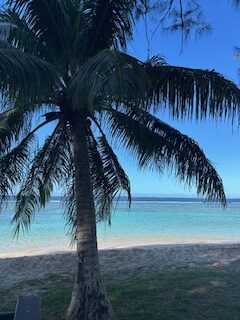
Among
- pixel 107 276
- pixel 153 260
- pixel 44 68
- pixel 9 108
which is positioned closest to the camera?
pixel 44 68

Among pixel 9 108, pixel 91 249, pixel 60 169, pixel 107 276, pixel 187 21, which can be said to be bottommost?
pixel 107 276

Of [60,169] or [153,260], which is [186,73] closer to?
[60,169]

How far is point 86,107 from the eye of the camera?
631 centimetres

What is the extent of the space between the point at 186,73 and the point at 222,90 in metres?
0.52

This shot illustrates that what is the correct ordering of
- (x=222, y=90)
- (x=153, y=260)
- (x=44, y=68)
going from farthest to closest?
1. (x=153, y=260)
2. (x=222, y=90)
3. (x=44, y=68)

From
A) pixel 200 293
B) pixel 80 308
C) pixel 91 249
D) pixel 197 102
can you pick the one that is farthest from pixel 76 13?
pixel 200 293

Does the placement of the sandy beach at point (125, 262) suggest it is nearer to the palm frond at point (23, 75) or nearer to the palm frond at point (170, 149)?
the palm frond at point (170, 149)

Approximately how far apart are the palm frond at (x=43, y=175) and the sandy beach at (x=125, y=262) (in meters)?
2.45

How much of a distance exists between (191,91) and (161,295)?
3.97 m

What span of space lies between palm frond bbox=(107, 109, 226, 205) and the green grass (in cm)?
171

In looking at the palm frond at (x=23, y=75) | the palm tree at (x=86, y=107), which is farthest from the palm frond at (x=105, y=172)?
the palm frond at (x=23, y=75)

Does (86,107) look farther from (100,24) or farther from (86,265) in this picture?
(86,265)

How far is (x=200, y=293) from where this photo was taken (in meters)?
8.26

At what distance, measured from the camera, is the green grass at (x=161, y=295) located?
24.0 ft
